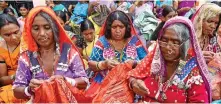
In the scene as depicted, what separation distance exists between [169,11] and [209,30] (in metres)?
2.59

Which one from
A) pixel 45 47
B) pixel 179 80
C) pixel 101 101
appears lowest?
Result: pixel 101 101

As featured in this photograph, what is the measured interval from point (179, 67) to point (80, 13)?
4.74 meters

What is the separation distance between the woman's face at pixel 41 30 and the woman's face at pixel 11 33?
3.19 ft

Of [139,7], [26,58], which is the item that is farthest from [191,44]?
[139,7]

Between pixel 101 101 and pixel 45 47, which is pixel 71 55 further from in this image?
pixel 101 101

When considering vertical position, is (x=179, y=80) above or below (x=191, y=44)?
below

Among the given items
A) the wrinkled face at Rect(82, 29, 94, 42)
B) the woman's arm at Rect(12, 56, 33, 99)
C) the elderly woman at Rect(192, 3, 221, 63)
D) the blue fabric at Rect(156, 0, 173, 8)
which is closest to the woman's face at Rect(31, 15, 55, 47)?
the woman's arm at Rect(12, 56, 33, 99)

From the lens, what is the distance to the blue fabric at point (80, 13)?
23.8 feet

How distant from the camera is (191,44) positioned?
9.14 ft

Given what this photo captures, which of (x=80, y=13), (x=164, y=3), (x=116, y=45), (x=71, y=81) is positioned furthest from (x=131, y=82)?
(x=164, y=3)

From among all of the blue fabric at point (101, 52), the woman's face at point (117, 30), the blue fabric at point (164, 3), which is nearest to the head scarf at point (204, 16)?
the blue fabric at point (101, 52)

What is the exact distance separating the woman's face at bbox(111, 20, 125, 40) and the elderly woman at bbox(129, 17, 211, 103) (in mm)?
1132

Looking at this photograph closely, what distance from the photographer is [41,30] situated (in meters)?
2.96

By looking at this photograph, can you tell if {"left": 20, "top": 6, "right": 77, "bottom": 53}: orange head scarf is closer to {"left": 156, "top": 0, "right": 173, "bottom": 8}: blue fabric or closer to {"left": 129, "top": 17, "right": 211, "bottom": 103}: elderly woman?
{"left": 129, "top": 17, "right": 211, "bottom": 103}: elderly woman
